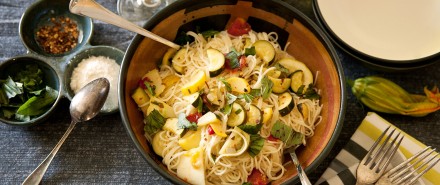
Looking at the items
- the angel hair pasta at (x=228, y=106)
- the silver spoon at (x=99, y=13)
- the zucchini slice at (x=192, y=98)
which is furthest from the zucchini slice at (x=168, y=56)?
the zucchini slice at (x=192, y=98)

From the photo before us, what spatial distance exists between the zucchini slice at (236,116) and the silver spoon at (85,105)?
2.03ft

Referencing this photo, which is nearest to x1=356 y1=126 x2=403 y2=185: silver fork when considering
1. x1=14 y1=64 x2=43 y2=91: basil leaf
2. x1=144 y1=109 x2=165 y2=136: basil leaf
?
x1=144 y1=109 x2=165 y2=136: basil leaf

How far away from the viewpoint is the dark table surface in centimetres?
208

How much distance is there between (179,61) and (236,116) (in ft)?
1.41

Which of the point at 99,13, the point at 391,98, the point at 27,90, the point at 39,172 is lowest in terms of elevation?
the point at 39,172

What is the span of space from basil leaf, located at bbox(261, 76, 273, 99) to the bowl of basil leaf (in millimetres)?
996

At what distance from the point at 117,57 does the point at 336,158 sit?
1231 mm

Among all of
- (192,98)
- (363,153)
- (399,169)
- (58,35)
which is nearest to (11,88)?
(58,35)

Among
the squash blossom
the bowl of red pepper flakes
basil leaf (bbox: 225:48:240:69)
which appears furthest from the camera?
the bowl of red pepper flakes

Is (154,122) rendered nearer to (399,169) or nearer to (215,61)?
(215,61)

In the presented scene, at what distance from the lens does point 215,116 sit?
1838mm

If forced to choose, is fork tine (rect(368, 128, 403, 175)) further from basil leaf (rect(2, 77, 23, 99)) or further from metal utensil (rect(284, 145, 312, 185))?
basil leaf (rect(2, 77, 23, 99))

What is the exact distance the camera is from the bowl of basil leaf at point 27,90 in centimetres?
208

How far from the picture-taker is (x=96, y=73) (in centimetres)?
221
